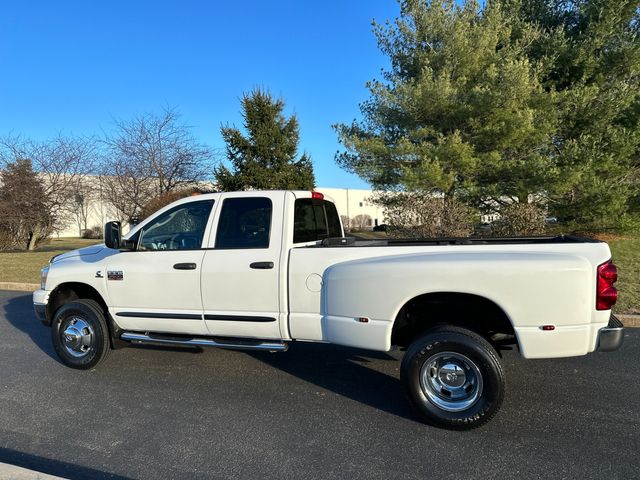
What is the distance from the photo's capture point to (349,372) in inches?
199

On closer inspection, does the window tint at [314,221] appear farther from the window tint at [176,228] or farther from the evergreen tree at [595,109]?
the evergreen tree at [595,109]

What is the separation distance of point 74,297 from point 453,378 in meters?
4.43

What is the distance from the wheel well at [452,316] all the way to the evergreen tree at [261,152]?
1506 cm

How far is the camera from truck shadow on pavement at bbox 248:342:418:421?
4246 millimetres

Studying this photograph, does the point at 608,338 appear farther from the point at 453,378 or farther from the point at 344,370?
the point at 344,370

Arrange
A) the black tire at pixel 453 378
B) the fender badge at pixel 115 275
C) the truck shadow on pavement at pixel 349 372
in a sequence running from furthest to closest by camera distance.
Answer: the fender badge at pixel 115 275 → the truck shadow on pavement at pixel 349 372 → the black tire at pixel 453 378

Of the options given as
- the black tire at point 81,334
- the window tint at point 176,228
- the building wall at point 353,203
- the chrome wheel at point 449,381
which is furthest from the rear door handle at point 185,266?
the building wall at point 353,203

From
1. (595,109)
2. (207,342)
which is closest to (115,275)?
(207,342)

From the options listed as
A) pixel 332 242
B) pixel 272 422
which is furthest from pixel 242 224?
pixel 272 422

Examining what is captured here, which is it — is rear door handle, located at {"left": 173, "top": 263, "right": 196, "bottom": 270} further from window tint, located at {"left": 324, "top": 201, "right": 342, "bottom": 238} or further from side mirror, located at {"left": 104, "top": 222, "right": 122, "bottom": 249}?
window tint, located at {"left": 324, "top": 201, "right": 342, "bottom": 238}

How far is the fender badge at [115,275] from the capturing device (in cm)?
496

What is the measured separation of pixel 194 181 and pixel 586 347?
21.4 meters

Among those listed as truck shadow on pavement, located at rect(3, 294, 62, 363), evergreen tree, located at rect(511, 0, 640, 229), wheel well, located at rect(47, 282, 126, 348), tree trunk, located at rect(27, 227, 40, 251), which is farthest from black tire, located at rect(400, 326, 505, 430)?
tree trunk, located at rect(27, 227, 40, 251)

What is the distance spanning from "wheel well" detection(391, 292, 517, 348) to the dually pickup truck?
0.01 meters
